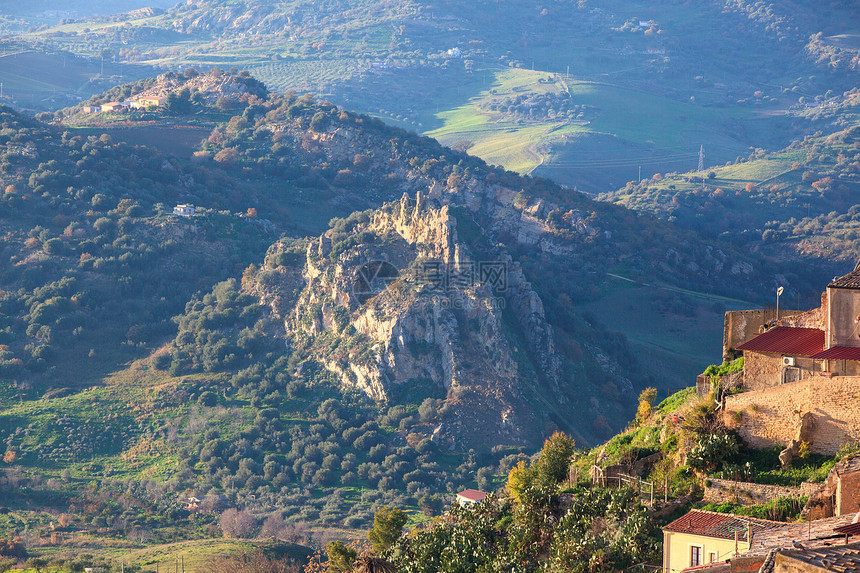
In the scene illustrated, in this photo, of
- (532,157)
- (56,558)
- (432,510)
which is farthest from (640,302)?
(532,157)

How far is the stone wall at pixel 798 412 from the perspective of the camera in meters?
26.4

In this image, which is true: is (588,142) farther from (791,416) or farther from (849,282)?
(791,416)

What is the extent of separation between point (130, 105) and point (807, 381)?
98.1m

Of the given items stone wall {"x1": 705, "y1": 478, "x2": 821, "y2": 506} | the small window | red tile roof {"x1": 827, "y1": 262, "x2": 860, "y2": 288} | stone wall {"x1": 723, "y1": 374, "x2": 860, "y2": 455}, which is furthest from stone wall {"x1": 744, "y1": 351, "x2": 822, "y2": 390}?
the small window

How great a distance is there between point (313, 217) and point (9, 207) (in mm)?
23584

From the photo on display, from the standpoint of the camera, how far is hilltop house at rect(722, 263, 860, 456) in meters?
26.6

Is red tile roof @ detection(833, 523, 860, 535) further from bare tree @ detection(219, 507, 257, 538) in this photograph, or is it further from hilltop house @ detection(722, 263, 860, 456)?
bare tree @ detection(219, 507, 257, 538)

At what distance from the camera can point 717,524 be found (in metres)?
25.0

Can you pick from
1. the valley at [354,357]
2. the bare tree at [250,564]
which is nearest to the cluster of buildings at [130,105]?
the valley at [354,357]

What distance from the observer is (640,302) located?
8456 cm

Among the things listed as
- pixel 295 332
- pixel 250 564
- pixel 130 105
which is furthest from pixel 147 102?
pixel 250 564

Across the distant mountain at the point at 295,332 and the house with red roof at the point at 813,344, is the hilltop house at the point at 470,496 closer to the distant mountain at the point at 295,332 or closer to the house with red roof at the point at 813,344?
the distant mountain at the point at 295,332

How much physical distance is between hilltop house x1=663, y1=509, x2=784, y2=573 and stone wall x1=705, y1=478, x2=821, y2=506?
1.43 metres

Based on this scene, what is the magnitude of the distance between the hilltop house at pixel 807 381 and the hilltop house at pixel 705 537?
316 centimetres
